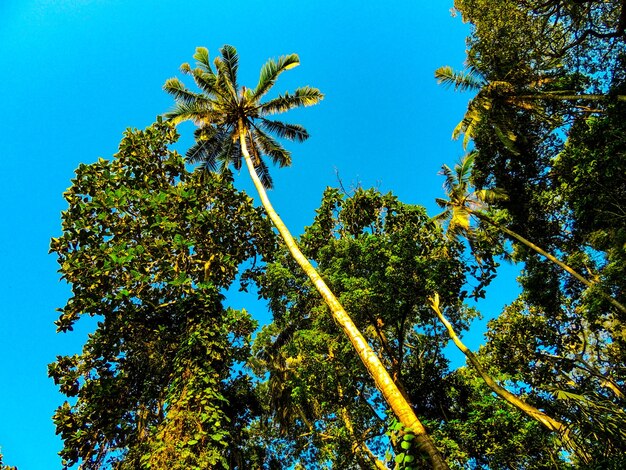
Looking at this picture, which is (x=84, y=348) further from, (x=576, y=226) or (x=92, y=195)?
(x=576, y=226)

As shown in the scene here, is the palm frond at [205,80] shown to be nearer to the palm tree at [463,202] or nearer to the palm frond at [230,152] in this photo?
the palm frond at [230,152]

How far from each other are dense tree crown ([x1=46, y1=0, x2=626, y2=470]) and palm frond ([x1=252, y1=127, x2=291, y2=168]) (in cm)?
10

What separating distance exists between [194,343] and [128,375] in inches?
107

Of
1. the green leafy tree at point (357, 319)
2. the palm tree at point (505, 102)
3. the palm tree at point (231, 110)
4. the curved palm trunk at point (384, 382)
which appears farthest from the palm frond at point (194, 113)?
the palm tree at point (505, 102)

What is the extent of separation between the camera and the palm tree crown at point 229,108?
13.7 meters

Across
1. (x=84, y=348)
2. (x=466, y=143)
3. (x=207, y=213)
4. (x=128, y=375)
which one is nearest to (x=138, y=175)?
(x=207, y=213)

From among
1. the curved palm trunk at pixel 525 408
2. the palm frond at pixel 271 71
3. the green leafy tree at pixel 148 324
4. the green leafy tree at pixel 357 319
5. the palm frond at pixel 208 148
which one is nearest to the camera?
the curved palm trunk at pixel 525 408

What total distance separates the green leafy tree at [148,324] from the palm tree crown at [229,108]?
2324 millimetres

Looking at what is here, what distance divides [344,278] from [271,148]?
289 inches

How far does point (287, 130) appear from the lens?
15.2 metres

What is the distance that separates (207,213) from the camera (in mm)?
11688

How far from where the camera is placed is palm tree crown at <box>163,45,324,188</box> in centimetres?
1372

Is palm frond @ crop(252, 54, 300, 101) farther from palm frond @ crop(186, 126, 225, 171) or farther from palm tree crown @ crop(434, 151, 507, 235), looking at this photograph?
palm tree crown @ crop(434, 151, 507, 235)

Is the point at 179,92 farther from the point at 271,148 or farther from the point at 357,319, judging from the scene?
the point at 357,319
